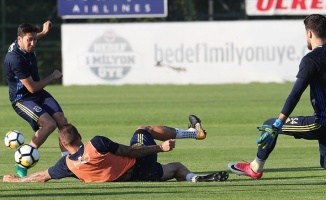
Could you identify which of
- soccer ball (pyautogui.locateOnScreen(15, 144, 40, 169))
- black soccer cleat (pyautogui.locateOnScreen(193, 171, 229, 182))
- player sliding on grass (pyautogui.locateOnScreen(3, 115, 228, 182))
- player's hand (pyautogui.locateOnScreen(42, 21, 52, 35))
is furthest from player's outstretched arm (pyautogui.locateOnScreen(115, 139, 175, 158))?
player's hand (pyautogui.locateOnScreen(42, 21, 52, 35))

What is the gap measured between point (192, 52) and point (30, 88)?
21733 millimetres

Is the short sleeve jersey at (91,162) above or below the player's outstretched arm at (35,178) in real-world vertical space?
above

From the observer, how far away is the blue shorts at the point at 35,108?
43.0 feet

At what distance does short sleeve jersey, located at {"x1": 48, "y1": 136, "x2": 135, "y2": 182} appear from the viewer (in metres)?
10.7

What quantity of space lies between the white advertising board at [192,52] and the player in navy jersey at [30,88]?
68.6 ft

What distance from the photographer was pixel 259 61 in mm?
34531

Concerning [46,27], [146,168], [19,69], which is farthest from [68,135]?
[46,27]

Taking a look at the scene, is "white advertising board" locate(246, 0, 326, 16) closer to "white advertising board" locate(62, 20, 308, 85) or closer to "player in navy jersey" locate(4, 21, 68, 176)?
"white advertising board" locate(62, 20, 308, 85)

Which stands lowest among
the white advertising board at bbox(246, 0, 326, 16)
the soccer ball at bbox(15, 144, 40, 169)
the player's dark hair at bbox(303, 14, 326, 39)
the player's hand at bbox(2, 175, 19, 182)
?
the white advertising board at bbox(246, 0, 326, 16)

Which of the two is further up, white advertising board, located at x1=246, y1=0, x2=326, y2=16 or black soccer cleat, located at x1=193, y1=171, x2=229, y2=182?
black soccer cleat, located at x1=193, y1=171, x2=229, y2=182

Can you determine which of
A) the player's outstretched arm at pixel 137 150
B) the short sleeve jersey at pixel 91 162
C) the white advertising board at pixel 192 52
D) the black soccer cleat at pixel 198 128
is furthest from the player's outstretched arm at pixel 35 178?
the white advertising board at pixel 192 52

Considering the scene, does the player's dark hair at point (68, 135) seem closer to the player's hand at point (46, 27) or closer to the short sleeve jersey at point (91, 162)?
the short sleeve jersey at point (91, 162)

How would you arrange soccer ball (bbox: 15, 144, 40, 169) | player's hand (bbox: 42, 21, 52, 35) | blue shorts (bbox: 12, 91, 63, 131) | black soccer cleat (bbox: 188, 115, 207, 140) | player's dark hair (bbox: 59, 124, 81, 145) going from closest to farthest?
player's dark hair (bbox: 59, 124, 81, 145) → soccer ball (bbox: 15, 144, 40, 169) → blue shorts (bbox: 12, 91, 63, 131) → black soccer cleat (bbox: 188, 115, 207, 140) → player's hand (bbox: 42, 21, 52, 35)

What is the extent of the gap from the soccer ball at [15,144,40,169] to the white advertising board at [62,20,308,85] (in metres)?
Answer: 22.3
